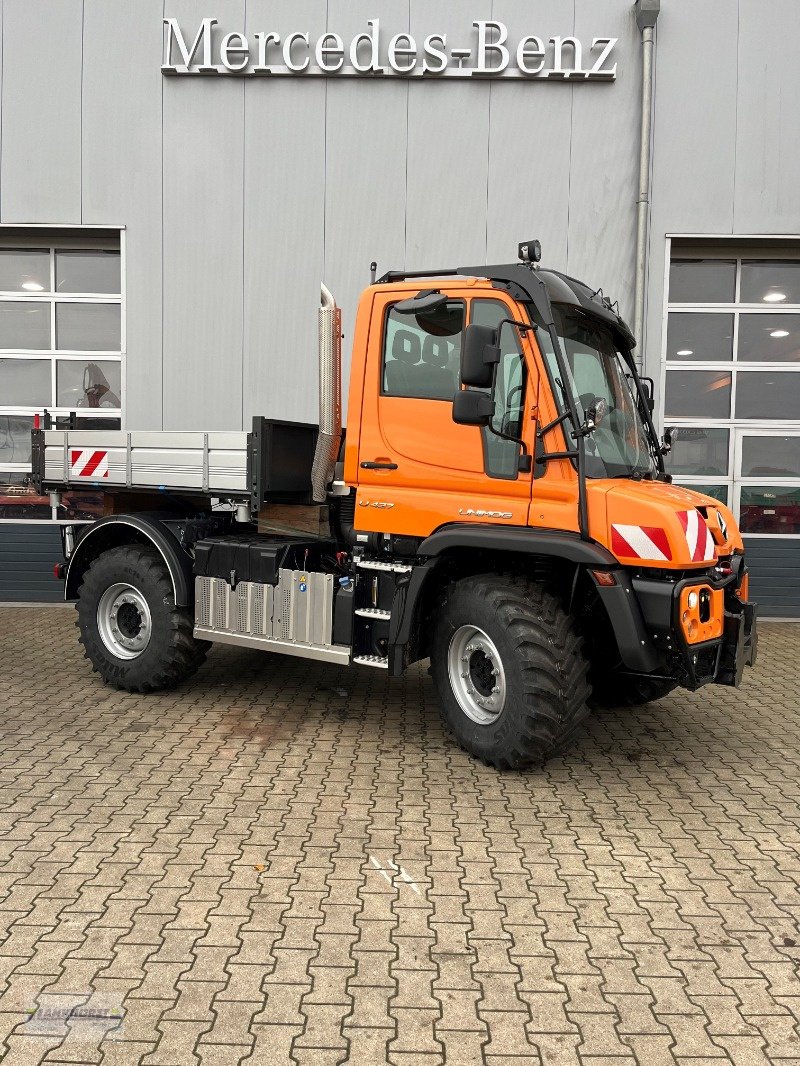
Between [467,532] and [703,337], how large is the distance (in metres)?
6.89

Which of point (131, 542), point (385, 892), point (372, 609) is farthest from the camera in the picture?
point (131, 542)

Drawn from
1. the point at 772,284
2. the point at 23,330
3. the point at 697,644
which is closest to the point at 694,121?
the point at 772,284

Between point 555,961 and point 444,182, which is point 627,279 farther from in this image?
point 555,961

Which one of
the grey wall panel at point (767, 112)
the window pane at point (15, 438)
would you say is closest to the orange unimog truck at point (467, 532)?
the window pane at point (15, 438)

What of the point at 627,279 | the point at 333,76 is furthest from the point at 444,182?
the point at 627,279

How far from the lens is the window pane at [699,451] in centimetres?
1034

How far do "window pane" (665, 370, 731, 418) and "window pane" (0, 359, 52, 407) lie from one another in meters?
7.76

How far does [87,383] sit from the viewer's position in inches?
415

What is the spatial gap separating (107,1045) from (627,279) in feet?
30.5

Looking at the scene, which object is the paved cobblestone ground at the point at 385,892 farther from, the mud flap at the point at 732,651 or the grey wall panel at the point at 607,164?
the grey wall panel at the point at 607,164

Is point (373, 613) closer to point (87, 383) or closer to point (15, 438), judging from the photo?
point (87, 383)

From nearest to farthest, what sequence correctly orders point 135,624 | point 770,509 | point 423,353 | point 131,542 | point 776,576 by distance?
point 423,353 → point 135,624 → point 131,542 → point 776,576 → point 770,509

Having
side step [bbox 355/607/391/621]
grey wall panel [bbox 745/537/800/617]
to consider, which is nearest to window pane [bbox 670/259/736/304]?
grey wall panel [bbox 745/537/800/617]

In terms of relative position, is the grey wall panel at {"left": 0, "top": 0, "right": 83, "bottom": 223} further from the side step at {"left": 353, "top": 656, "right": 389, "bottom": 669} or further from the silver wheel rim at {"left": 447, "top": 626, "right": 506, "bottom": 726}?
the silver wheel rim at {"left": 447, "top": 626, "right": 506, "bottom": 726}
